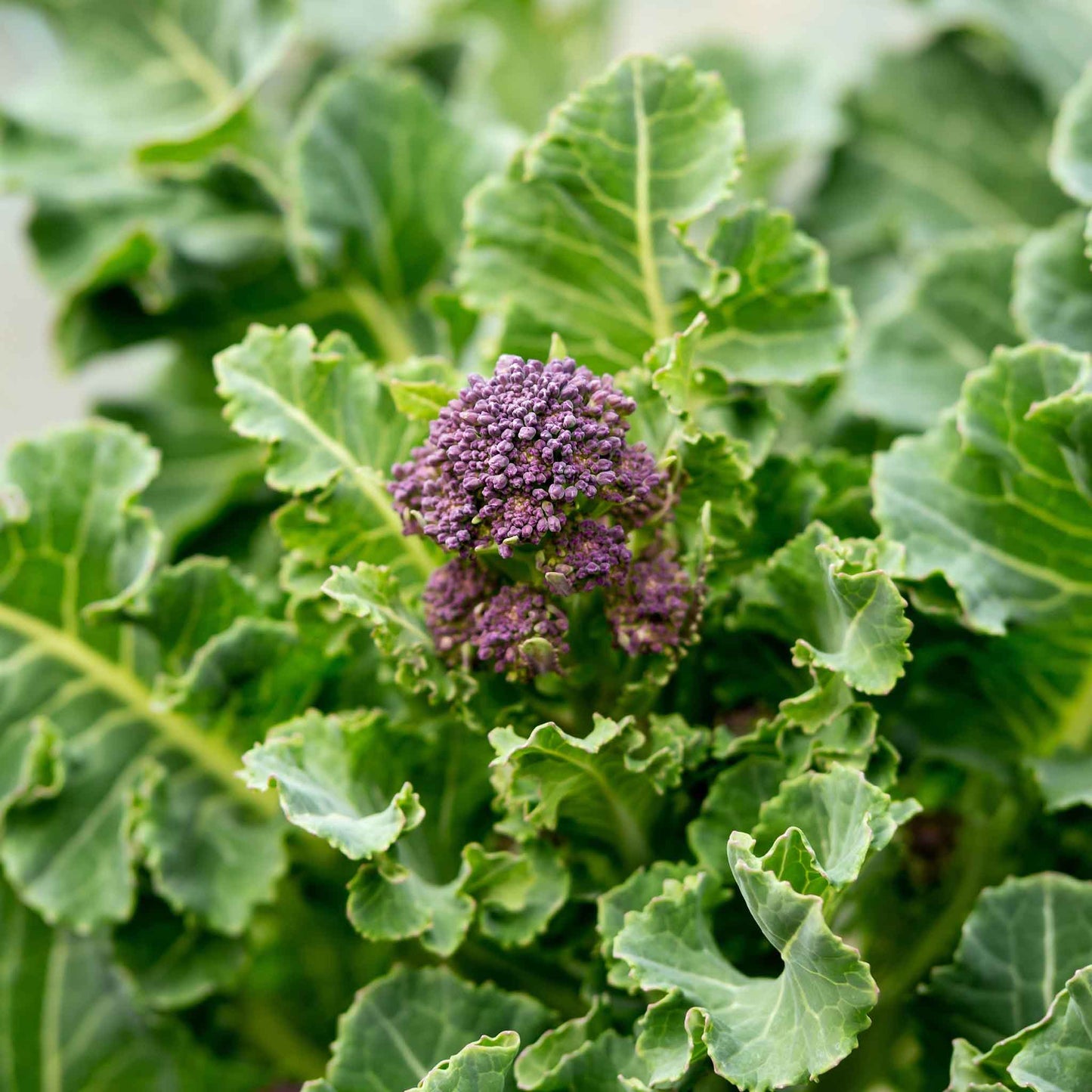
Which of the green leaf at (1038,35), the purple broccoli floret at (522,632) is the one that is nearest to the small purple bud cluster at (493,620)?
the purple broccoli floret at (522,632)

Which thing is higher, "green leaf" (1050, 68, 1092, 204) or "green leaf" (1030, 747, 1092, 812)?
"green leaf" (1050, 68, 1092, 204)

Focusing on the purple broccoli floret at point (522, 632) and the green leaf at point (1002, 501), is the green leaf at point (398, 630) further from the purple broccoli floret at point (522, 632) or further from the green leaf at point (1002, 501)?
the green leaf at point (1002, 501)

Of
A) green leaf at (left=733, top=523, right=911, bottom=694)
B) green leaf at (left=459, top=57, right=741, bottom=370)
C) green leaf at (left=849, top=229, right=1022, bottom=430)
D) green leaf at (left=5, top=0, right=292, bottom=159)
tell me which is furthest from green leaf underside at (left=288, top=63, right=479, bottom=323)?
green leaf at (left=733, top=523, right=911, bottom=694)

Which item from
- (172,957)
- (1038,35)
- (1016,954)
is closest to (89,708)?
(172,957)

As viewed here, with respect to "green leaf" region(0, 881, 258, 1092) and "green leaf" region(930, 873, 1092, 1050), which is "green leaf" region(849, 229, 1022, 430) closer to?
"green leaf" region(930, 873, 1092, 1050)

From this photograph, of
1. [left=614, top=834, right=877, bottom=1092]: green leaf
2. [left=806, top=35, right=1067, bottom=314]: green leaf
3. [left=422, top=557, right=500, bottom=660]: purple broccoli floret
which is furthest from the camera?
[left=806, top=35, right=1067, bottom=314]: green leaf

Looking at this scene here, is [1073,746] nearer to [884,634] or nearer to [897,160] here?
[884,634]

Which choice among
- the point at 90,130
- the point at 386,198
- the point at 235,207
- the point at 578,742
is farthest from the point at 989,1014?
the point at 90,130
